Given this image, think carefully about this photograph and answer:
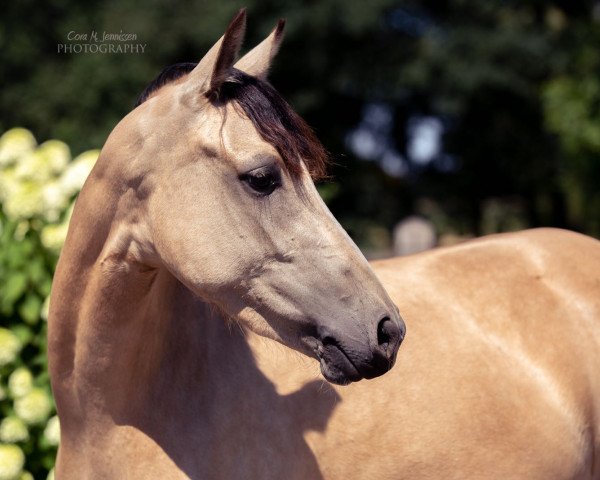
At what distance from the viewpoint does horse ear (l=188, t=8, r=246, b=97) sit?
201cm

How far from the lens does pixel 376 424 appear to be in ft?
8.49

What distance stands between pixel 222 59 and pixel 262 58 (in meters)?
0.24

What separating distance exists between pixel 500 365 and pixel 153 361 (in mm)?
1229

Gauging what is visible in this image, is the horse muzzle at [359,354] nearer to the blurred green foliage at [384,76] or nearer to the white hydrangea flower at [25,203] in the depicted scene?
the white hydrangea flower at [25,203]

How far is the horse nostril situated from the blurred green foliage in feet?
47.0

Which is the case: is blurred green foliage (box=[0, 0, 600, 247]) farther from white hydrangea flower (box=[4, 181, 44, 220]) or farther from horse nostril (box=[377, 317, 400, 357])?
horse nostril (box=[377, 317, 400, 357])

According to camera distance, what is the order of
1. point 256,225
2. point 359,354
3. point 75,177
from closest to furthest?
point 359,354 < point 256,225 < point 75,177

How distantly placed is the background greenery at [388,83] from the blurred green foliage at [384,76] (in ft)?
0.11

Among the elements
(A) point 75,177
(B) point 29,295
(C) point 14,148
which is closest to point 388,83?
(C) point 14,148

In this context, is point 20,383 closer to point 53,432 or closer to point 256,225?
point 53,432

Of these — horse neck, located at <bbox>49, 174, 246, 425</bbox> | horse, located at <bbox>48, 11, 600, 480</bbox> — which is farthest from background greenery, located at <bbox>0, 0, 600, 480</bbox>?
horse neck, located at <bbox>49, 174, 246, 425</bbox>

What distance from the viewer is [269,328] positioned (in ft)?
6.85

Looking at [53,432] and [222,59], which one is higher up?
[222,59]

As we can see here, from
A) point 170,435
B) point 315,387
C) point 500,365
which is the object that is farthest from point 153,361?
point 500,365
